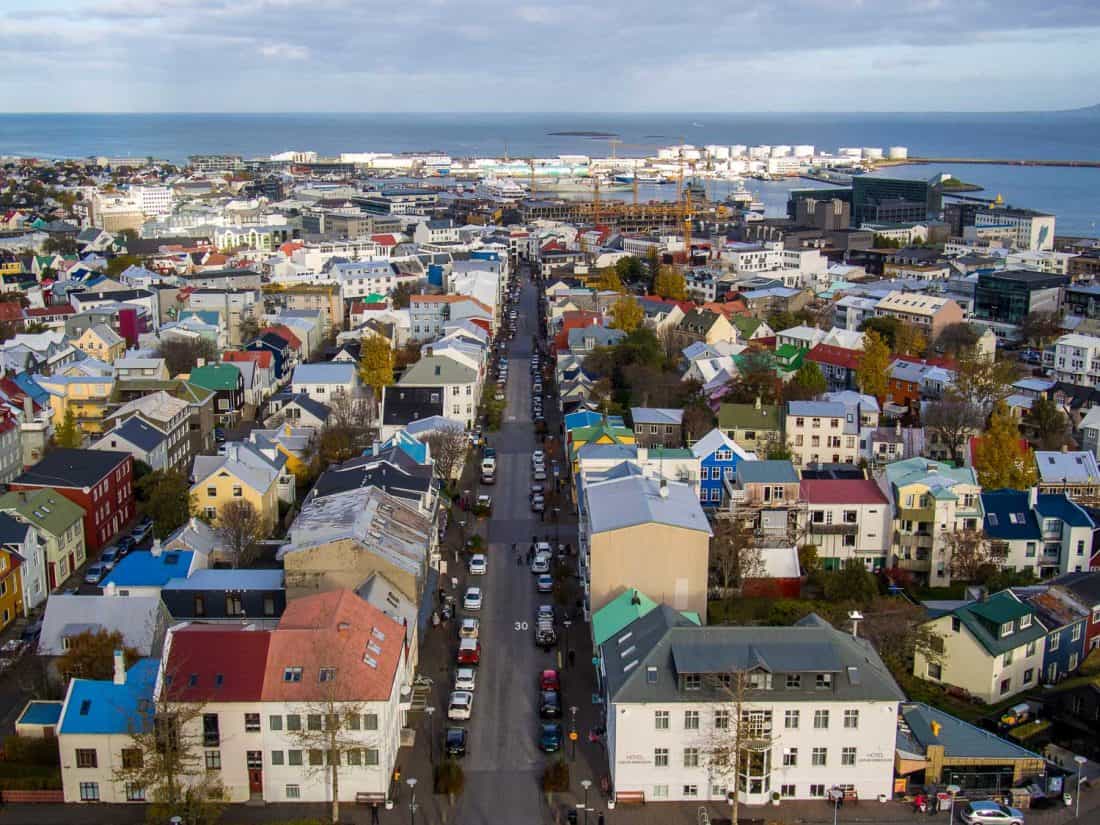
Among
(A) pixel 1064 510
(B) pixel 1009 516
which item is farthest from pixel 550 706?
(A) pixel 1064 510

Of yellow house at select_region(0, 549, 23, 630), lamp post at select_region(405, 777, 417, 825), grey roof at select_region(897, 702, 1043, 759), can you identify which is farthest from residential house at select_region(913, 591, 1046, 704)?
yellow house at select_region(0, 549, 23, 630)

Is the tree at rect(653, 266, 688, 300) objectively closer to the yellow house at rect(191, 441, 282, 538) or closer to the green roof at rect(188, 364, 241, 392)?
the green roof at rect(188, 364, 241, 392)

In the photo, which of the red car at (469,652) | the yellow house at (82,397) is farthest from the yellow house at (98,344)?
the red car at (469,652)

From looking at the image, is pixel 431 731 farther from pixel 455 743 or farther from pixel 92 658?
pixel 92 658

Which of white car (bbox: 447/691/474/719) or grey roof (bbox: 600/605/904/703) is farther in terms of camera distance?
white car (bbox: 447/691/474/719)

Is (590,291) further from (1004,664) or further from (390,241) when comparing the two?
(1004,664)

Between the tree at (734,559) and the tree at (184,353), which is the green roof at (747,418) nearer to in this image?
the tree at (734,559)

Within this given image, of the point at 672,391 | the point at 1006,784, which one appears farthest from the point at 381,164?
the point at 1006,784
